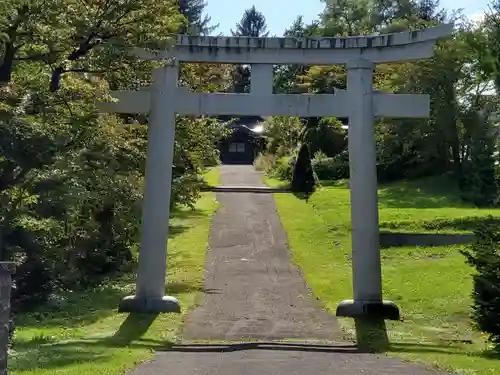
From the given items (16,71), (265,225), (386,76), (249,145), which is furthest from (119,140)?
(249,145)

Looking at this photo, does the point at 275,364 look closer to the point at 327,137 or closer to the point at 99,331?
the point at 99,331

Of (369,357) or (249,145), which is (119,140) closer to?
(369,357)

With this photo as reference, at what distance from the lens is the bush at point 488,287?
11.6 m

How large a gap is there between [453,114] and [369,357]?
28428mm

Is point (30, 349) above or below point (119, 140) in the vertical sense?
below

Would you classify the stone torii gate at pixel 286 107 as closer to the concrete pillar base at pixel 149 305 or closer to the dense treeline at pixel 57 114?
the concrete pillar base at pixel 149 305

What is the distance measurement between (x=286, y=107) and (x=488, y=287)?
5.16 metres

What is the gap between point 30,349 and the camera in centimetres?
1130

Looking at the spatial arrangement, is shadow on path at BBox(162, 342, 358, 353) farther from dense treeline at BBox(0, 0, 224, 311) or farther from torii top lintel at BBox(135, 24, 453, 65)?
torii top lintel at BBox(135, 24, 453, 65)

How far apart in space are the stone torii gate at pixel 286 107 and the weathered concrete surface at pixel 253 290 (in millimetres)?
1044

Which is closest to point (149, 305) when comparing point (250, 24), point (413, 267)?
point (413, 267)

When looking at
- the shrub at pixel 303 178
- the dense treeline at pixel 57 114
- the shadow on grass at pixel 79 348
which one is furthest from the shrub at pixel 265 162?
the shadow on grass at pixel 79 348

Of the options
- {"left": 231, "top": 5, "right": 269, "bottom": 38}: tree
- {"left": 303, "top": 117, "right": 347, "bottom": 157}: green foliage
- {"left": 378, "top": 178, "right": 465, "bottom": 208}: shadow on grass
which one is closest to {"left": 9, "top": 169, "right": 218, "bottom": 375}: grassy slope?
{"left": 378, "top": 178, "right": 465, "bottom": 208}: shadow on grass

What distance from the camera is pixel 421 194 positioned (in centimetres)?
3712
